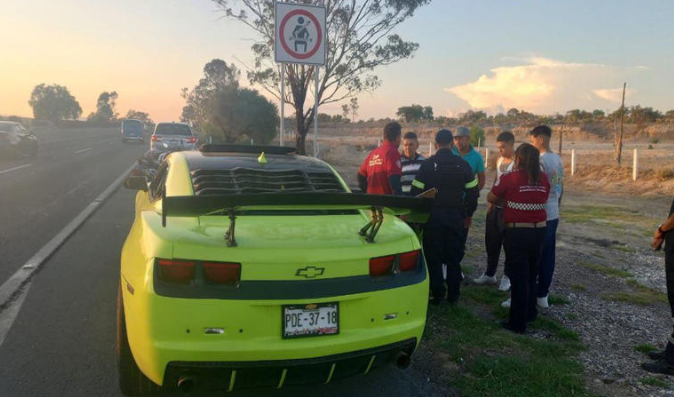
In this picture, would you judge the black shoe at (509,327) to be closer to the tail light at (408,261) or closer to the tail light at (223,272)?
the tail light at (408,261)

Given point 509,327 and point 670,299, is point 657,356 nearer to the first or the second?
point 670,299

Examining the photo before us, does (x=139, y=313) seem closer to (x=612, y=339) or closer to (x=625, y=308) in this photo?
(x=612, y=339)

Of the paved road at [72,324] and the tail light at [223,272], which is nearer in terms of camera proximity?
the tail light at [223,272]

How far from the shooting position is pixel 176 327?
2.67 m

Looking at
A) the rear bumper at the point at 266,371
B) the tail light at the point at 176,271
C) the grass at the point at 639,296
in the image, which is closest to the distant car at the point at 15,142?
the tail light at the point at 176,271

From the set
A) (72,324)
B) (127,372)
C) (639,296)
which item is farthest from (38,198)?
(639,296)

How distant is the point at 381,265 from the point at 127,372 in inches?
67.1

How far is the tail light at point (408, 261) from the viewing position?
10.5ft

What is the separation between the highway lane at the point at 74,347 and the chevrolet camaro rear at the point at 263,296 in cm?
49

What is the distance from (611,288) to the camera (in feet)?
20.5

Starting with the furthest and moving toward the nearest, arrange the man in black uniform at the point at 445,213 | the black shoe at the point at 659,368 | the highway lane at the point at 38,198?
the highway lane at the point at 38,198 < the man in black uniform at the point at 445,213 < the black shoe at the point at 659,368

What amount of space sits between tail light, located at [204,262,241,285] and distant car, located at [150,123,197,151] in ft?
62.3

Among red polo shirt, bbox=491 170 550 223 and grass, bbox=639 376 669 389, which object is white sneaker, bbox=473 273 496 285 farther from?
grass, bbox=639 376 669 389

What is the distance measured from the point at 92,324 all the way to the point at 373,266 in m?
2.86
